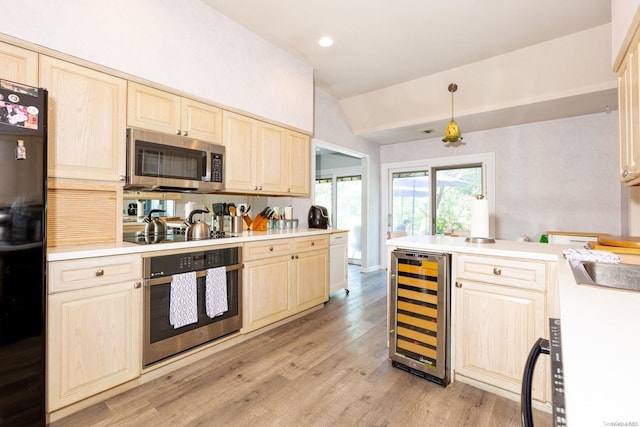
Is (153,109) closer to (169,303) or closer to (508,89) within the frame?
(169,303)

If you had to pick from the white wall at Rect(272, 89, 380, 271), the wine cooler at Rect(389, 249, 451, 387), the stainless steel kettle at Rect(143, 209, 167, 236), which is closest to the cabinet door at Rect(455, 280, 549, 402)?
the wine cooler at Rect(389, 249, 451, 387)

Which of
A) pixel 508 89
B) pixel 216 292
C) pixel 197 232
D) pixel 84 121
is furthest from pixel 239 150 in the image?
pixel 508 89

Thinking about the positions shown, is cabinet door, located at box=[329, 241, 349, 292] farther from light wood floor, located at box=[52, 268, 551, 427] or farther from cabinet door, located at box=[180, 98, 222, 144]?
cabinet door, located at box=[180, 98, 222, 144]

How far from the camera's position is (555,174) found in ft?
13.5

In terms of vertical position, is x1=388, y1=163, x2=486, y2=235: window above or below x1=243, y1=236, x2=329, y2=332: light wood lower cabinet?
Result: above

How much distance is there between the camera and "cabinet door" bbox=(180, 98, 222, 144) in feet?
8.20

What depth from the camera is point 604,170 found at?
150 inches

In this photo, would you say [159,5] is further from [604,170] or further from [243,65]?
[604,170]

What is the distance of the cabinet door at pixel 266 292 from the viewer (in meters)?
2.62

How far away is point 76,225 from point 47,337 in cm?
80

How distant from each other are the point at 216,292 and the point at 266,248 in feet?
1.98

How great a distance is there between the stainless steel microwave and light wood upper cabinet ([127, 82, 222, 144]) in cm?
7

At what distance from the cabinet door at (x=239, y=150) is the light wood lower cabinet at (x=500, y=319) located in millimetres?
2036

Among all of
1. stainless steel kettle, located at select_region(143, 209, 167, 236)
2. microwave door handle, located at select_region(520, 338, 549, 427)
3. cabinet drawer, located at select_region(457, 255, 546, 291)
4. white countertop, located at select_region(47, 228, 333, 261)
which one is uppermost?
stainless steel kettle, located at select_region(143, 209, 167, 236)
